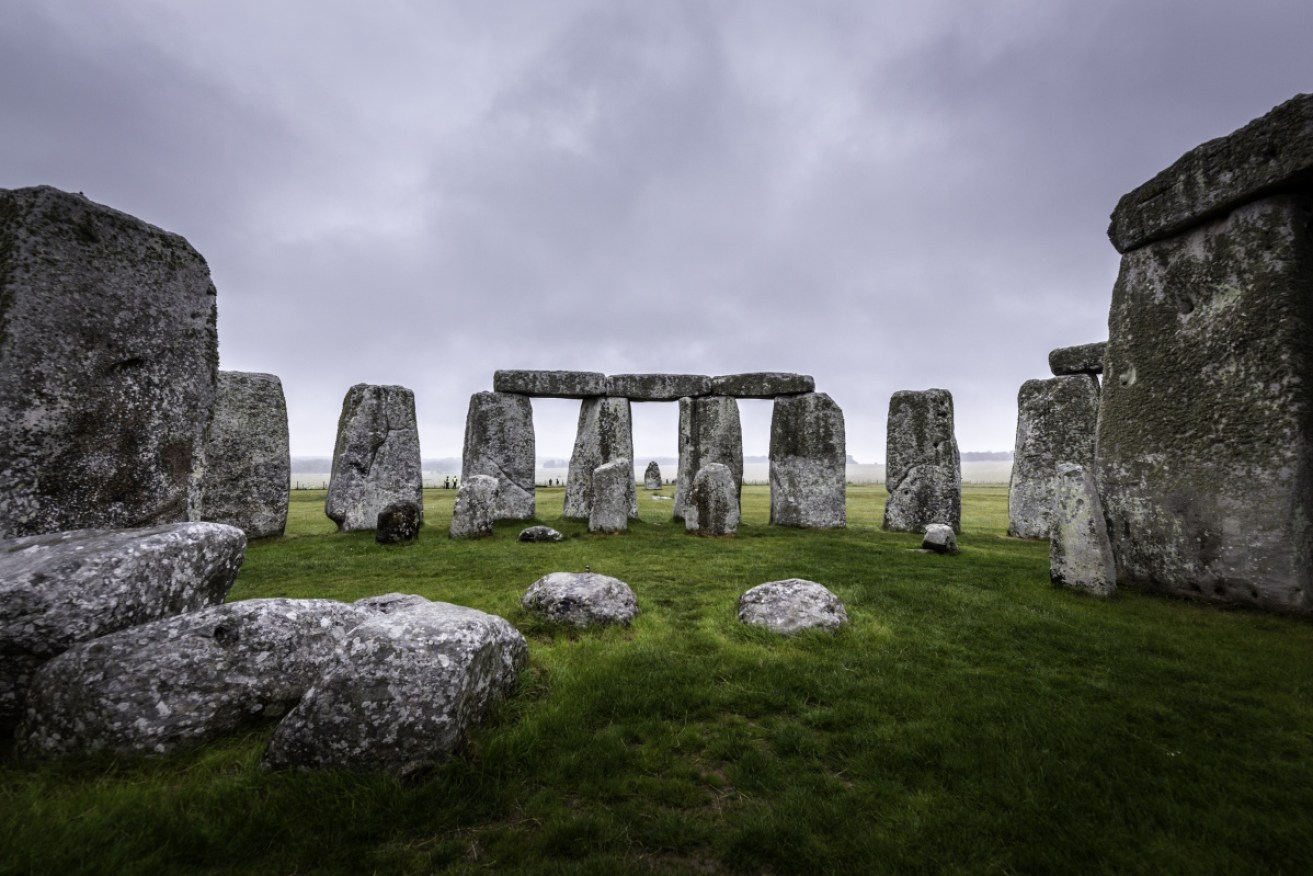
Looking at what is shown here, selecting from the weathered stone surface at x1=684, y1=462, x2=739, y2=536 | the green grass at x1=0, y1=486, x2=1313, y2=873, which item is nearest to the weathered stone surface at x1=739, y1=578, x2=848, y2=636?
the green grass at x1=0, y1=486, x2=1313, y2=873

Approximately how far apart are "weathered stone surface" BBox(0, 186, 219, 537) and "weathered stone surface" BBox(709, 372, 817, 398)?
11839 millimetres

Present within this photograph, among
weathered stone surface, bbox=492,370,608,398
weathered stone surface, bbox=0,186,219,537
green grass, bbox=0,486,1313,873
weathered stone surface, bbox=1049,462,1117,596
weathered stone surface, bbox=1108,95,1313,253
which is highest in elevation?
weathered stone surface, bbox=1108,95,1313,253

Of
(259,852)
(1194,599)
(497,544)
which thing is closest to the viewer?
(259,852)

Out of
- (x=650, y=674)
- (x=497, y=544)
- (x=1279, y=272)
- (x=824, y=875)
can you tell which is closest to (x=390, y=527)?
(x=497, y=544)

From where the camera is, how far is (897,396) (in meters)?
12.9

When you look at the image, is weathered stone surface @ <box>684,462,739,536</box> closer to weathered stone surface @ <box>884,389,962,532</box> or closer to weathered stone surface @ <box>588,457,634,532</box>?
weathered stone surface @ <box>588,457,634,532</box>

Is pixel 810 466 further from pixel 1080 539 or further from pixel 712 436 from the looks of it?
pixel 1080 539

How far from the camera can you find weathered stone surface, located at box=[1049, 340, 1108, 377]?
33.6ft

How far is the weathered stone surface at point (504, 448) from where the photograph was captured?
44.3 feet

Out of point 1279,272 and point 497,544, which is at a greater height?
point 1279,272

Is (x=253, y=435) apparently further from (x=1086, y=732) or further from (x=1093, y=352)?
(x=1093, y=352)

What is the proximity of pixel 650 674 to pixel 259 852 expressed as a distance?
7.09ft

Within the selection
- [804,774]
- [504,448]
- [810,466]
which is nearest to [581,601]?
[804,774]

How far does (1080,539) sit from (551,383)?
11.7m
